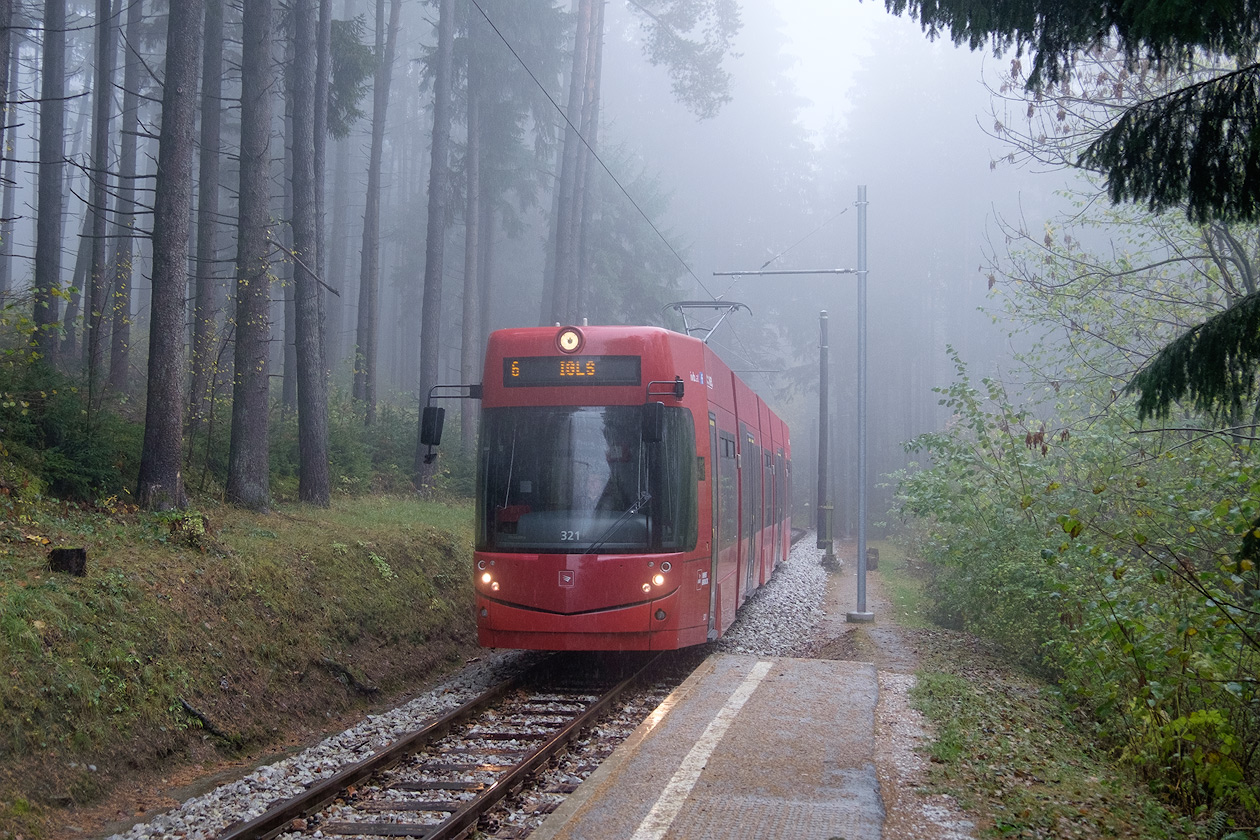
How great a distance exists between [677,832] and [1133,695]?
407 centimetres

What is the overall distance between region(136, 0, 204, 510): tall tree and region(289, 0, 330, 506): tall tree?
12.3 ft

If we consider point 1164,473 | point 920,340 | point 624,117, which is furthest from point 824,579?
point 624,117

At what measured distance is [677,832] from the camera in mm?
5020

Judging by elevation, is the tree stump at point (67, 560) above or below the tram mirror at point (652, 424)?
below

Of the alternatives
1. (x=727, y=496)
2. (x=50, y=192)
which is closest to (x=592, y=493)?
(x=727, y=496)

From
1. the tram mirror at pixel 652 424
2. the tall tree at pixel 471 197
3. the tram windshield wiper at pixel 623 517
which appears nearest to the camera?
the tram mirror at pixel 652 424

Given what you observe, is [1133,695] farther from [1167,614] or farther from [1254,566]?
[1254,566]

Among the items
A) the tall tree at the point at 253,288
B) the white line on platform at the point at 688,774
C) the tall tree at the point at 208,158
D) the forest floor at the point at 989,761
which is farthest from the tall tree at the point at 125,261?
the forest floor at the point at 989,761

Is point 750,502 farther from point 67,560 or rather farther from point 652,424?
point 67,560

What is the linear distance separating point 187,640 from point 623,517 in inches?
153

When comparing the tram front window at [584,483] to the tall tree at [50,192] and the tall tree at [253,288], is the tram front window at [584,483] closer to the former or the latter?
the tall tree at [253,288]

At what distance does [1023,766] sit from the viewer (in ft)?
21.1

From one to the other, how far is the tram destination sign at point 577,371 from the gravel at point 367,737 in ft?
10.3

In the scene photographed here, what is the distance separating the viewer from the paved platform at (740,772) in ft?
16.8
